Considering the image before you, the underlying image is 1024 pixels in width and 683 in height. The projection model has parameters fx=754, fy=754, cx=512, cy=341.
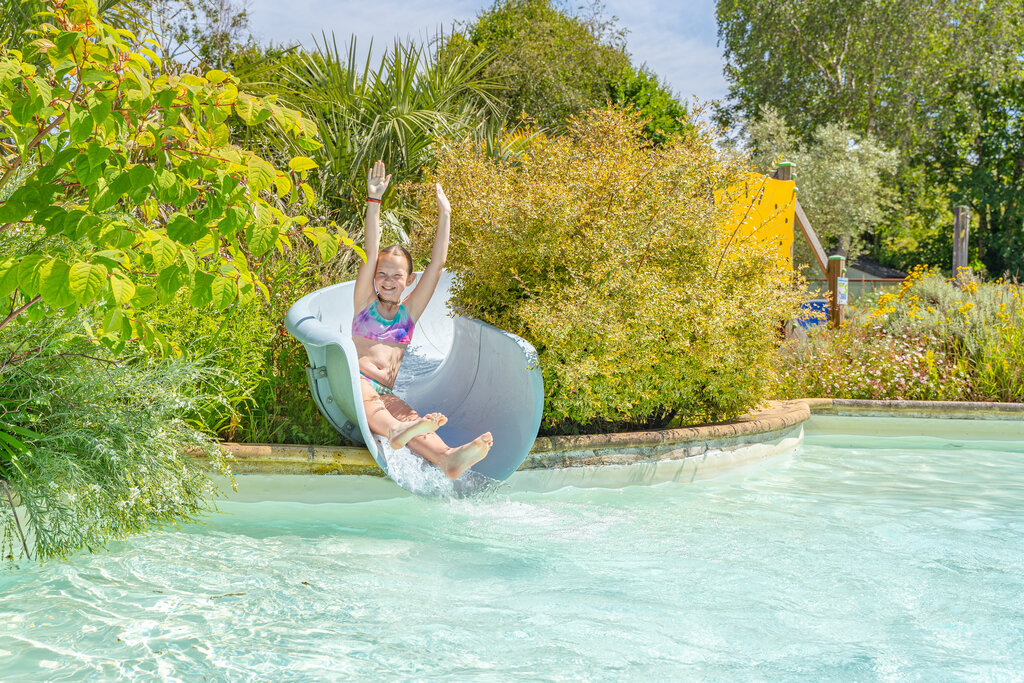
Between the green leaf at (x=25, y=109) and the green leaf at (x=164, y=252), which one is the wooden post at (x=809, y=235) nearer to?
the green leaf at (x=164, y=252)

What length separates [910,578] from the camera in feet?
9.55

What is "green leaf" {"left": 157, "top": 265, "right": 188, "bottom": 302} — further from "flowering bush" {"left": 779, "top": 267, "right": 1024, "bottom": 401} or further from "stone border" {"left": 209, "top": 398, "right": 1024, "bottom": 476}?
"flowering bush" {"left": 779, "top": 267, "right": 1024, "bottom": 401}

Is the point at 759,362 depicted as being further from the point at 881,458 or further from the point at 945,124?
the point at 945,124

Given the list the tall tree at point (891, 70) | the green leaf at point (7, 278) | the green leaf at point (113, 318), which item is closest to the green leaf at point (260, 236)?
the green leaf at point (113, 318)

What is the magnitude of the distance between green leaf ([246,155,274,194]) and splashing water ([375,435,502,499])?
2.14 m

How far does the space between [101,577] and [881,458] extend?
4887 mm

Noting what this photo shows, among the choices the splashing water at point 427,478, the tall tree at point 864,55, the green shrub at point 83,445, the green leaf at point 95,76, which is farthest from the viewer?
the tall tree at point 864,55

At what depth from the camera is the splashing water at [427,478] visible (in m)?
3.81

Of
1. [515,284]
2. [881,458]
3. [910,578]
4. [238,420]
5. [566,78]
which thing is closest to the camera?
[910,578]

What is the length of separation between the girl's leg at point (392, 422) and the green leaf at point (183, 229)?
1.79 metres

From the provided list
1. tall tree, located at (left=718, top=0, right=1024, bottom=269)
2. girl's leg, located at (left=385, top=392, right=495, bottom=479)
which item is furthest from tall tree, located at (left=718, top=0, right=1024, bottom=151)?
girl's leg, located at (left=385, top=392, right=495, bottom=479)

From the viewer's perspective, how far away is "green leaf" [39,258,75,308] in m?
1.59

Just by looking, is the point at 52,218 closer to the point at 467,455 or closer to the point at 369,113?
the point at 467,455

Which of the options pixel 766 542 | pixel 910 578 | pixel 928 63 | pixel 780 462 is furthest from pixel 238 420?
pixel 928 63
